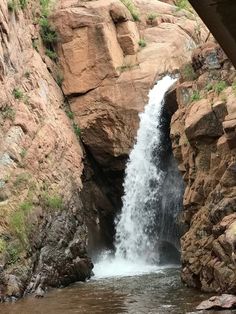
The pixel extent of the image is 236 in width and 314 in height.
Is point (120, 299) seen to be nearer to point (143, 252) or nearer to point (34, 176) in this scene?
point (34, 176)

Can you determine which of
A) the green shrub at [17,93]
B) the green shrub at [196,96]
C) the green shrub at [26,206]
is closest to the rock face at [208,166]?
the green shrub at [196,96]

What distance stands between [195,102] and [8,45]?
26.6ft

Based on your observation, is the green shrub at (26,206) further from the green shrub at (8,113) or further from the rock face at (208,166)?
the rock face at (208,166)

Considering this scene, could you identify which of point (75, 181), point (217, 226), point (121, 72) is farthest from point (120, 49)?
point (217, 226)

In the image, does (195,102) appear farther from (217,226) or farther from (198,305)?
(198,305)

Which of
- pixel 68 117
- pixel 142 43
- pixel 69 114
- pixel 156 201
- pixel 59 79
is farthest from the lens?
pixel 142 43

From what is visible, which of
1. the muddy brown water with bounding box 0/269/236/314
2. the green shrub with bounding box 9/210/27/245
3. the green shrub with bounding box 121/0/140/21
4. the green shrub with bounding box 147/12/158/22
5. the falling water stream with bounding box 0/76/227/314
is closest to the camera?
the muddy brown water with bounding box 0/269/236/314

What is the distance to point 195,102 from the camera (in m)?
15.4

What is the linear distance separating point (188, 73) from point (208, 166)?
436 centimetres

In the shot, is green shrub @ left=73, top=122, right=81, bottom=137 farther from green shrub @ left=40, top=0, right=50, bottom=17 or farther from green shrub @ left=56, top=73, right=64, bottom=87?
green shrub @ left=40, top=0, right=50, bottom=17

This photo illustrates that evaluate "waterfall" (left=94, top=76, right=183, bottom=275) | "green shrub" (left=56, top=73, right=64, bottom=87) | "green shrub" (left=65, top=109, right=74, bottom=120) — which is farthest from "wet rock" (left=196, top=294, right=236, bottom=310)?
"green shrub" (left=56, top=73, right=64, bottom=87)

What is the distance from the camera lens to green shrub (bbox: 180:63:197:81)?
682 inches

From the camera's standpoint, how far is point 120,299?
1228 cm

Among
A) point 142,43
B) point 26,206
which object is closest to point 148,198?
point 26,206
